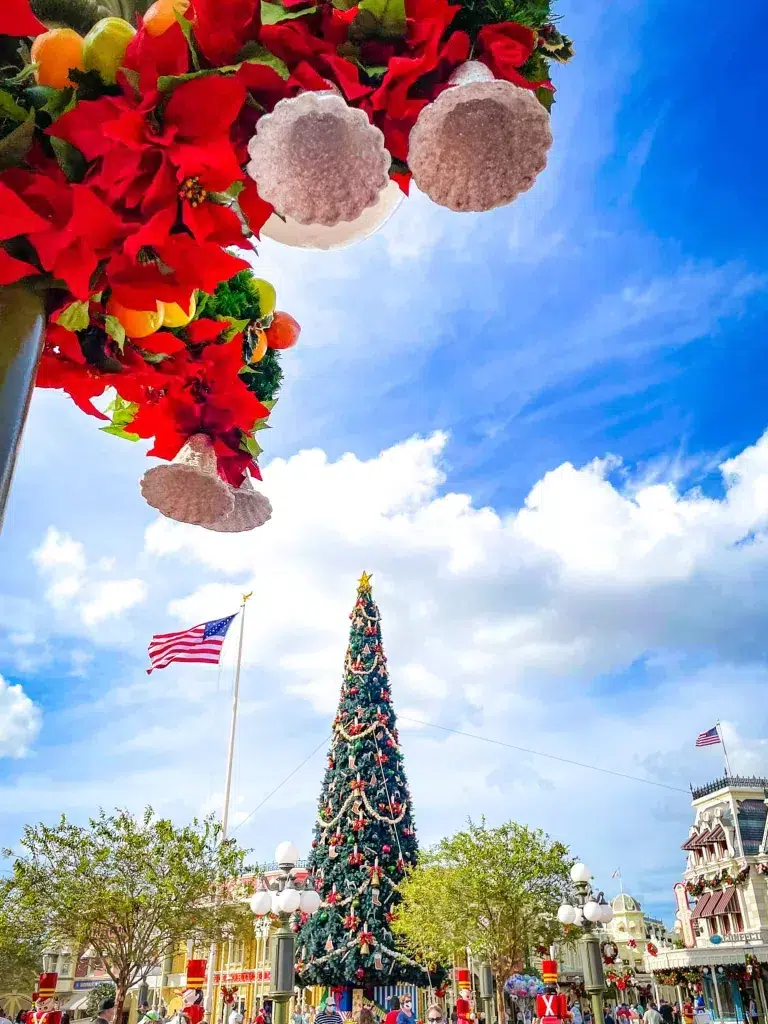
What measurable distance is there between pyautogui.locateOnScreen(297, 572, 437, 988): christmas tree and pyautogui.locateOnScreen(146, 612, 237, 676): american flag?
1260 cm

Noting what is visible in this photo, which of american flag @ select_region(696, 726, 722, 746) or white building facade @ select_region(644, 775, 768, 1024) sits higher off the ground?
american flag @ select_region(696, 726, 722, 746)

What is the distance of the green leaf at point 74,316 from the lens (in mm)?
1961

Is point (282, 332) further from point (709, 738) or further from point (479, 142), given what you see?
point (709, 738)

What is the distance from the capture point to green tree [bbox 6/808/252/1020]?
1641cm

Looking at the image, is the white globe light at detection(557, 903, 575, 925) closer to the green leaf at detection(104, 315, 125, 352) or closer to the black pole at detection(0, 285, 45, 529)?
the green leaf at detection(104, 315, 125, 352)

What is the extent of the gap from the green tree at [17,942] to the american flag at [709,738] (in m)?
28.7

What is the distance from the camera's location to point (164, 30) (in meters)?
1.81

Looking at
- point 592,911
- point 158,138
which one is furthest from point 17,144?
point 592,911

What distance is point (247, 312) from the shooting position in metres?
2.97

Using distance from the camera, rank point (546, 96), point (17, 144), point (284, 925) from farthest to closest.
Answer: point (284, 925), point (546, 96), point (17, 144)

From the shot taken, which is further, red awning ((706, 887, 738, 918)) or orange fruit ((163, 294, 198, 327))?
red awning ((706, 887, 738, 918))

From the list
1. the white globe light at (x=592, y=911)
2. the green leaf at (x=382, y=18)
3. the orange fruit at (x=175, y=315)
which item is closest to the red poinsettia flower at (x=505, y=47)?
the green leaf at (x=382, y=18)

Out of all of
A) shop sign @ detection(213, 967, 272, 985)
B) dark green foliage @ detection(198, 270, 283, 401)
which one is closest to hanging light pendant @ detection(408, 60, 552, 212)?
dark green foliage @ detection(198, 270, 283, 401)

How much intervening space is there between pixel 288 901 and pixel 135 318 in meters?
10.6
